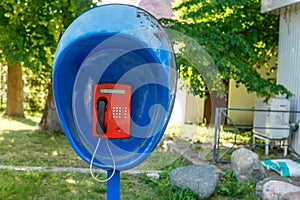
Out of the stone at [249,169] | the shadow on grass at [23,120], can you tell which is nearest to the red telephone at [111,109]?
the stone at [249,169]

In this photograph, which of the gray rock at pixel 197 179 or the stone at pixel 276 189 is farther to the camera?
the gray rock at pixel 197 179

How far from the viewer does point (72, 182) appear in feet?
13.6

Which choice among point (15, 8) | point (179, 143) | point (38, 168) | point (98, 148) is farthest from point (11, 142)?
point (98, 148)

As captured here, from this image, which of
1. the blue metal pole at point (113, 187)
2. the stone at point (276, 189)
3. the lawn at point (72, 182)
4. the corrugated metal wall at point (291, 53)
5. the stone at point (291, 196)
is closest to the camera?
the blue metal pole at point (113, 187)

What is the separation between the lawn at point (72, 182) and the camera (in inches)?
147

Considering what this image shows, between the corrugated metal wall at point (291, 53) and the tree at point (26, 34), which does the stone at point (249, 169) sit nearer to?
the corrugated metal wall at point (291, 53)

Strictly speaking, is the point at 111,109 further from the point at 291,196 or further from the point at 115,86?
the point at 291,196

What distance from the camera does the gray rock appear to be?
12.3ft

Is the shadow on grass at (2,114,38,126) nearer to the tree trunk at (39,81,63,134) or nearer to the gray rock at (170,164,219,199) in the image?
the tree trunk at (39,81,63,134)

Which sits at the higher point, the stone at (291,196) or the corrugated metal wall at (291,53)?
the corrugated metal wall at (291,53)

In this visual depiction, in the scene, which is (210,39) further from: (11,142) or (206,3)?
(11,142)

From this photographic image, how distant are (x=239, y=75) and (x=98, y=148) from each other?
3.58 m

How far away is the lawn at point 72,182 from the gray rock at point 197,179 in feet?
0.27

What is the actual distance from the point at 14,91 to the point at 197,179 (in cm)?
780
